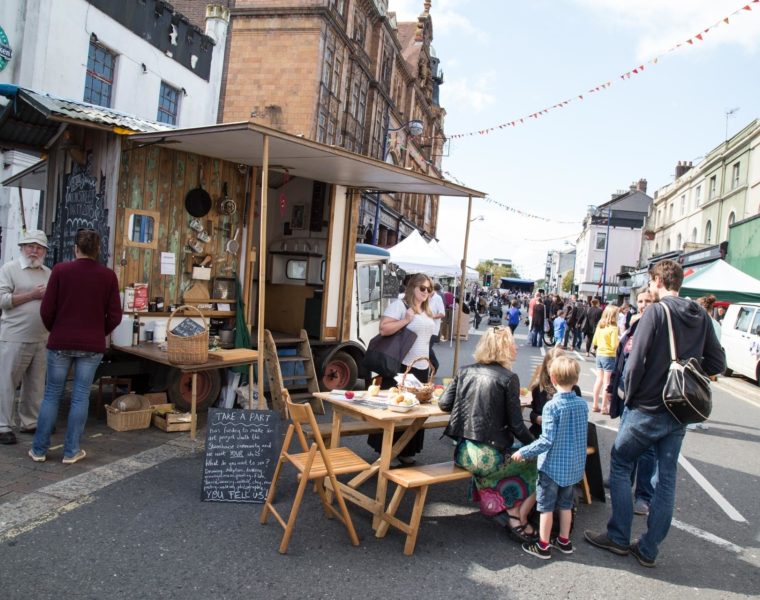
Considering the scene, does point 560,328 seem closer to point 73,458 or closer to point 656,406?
point 656,406

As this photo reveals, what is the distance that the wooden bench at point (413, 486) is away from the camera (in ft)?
12.9

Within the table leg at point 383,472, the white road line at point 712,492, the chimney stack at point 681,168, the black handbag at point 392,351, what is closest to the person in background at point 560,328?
the white road line at point 712,492

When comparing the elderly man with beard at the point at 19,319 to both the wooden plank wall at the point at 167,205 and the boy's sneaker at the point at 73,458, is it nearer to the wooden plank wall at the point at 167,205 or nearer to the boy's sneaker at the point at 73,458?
the boy's sneaker at the point at 73,458

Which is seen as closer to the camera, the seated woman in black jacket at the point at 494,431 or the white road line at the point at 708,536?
the seated woman in black jacket at the point at 494,431

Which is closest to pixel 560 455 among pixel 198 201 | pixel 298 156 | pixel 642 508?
pixel 642 508

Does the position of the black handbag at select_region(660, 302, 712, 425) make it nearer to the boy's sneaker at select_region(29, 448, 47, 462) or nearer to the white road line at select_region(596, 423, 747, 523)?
the white road line at select_region(596, 423, 747, 523)

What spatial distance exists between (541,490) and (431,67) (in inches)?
1614

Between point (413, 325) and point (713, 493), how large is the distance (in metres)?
3.19

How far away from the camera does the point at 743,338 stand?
1411cm

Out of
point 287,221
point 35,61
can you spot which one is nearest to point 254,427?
point 287,221

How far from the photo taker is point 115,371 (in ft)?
21.5

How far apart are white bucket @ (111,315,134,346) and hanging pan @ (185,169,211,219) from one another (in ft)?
5.02

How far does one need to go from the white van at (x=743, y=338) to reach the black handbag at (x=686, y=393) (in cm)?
1123

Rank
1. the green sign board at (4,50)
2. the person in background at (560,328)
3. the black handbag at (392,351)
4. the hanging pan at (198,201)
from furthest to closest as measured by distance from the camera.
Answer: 1. the person in background at (560,328)
2. the green sign board at (4,50)
3. the hanging pan at (198,201)
4. the black handbag at (392,351)
